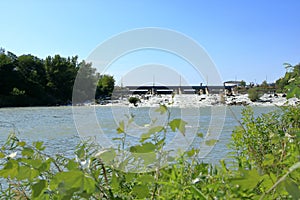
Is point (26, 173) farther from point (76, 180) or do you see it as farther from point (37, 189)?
point (76, 180)

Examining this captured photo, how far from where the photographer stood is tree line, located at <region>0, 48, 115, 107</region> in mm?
42406

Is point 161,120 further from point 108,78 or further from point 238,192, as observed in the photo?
point 108,78

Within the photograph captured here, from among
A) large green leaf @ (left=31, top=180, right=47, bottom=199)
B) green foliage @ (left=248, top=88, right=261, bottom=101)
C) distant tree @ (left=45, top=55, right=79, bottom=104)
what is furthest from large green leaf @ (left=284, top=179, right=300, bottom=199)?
distant tree @ (left=45, top=55, right=79, bottom=104)

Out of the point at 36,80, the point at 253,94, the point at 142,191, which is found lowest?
the point at 142,191

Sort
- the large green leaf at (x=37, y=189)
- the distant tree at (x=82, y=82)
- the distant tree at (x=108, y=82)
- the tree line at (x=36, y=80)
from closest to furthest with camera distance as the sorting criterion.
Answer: the large green leaf at (x=37, y=189) < the distant tree at (x=82, y=82) < the distant tree at (x=108, y=82) < the tree line at (x=36, y=80)

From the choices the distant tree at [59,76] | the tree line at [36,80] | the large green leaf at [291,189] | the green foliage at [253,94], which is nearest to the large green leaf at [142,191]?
the large green leaf at [291,189]

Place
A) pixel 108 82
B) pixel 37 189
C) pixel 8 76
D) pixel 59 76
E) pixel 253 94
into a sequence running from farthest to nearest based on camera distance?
pixel 59 76, pixel 8 76, pixel 253 94, pixel 108 82, pixel 37 189

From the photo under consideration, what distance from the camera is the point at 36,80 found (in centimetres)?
4603

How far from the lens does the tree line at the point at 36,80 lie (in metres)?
42.4

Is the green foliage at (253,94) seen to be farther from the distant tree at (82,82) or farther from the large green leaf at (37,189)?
the large green leaf at (37,189)

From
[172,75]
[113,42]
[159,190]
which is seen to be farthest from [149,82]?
[159,190]

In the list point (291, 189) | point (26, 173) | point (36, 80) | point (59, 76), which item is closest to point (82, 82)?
point (26, 173)

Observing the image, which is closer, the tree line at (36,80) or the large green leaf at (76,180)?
the large green leaf at (76,180)

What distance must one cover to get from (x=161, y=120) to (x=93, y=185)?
1.59 ft
